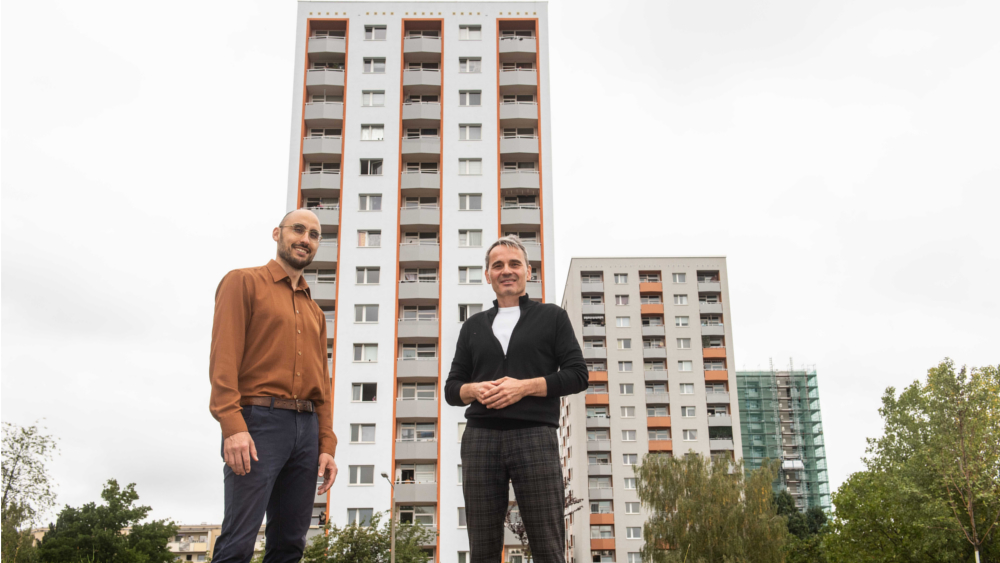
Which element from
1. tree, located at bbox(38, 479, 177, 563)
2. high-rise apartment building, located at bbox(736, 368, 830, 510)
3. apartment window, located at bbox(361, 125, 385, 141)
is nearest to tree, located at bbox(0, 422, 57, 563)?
tree, located at bbox(38, 479, 177, 563)

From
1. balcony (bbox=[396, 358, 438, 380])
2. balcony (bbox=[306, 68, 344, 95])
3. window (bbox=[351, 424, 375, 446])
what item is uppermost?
balcony (bbox=[306, 68, 344, 95])

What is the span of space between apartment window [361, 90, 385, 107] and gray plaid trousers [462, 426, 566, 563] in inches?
1828

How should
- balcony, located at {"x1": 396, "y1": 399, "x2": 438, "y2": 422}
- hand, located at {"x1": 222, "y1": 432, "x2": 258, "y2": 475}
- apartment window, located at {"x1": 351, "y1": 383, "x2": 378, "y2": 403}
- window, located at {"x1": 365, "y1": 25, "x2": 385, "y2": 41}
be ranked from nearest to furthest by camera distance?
hand, located at {"x1": 222, "y1": 432, "x2": 258, "y2": 475} < balcony, located at {"x1": 396, "y1": 399, "x2": 438, "y2": 422} < apartment window, located at {"x1": 351, "y1": 383, "x2": 378, "y2": 403} < window, located at {"x1": 365, "y1": 25, "x2": 385, "y2": 41}

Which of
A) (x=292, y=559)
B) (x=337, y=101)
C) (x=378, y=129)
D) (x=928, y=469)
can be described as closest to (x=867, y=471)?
(x=928, y=469)

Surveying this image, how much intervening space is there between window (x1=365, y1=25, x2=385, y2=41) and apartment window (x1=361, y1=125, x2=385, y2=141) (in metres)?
6.67

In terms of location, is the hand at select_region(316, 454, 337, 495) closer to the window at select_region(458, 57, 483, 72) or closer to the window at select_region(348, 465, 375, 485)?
the window at select_region(348, 465, 375, 485)

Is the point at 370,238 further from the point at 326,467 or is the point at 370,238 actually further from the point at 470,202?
the point at 326,467

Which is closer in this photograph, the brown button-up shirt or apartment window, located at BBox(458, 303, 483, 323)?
the brown button-up shirt

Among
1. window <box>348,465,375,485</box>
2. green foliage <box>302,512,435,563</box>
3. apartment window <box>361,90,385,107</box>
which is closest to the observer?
green foliage <box>302,512,435,563</box>

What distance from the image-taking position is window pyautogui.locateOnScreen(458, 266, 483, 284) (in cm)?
4503

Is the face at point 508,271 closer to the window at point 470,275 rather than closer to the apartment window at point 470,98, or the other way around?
the window at point 470,275

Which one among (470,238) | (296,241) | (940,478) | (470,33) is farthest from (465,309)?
(296,241)

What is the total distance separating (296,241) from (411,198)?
44.9m

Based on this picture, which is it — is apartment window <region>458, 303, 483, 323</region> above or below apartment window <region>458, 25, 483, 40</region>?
below
